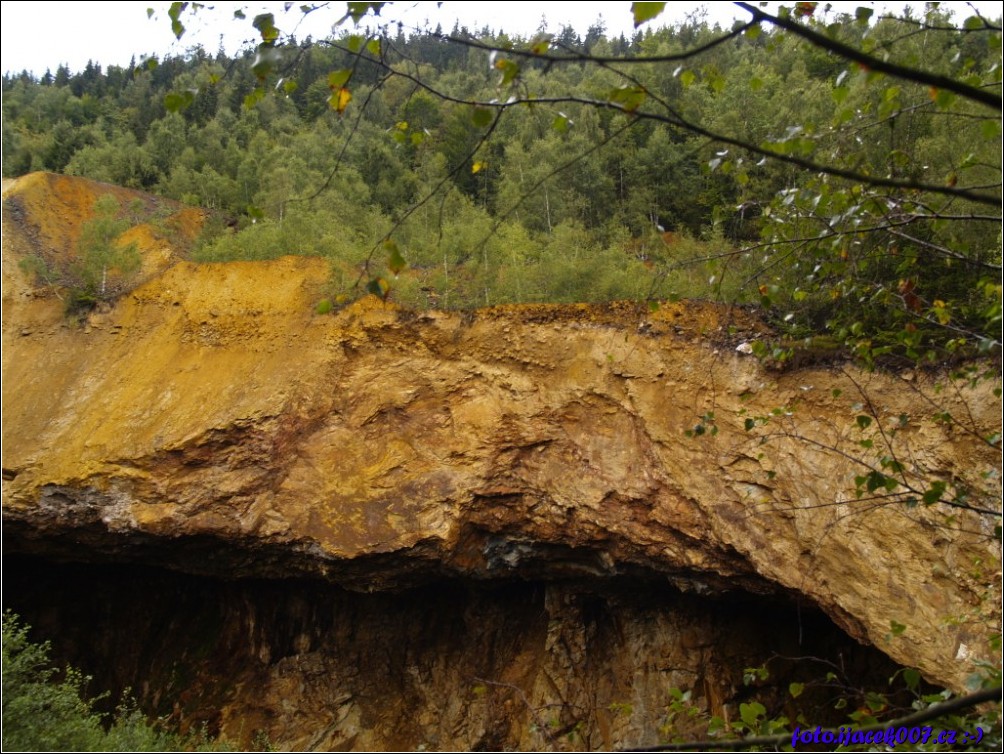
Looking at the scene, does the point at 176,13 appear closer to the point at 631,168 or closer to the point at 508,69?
the point at 508,69

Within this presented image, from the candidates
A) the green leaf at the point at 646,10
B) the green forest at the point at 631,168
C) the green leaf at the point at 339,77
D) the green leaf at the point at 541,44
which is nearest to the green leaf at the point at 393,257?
the green forest at the point at 631,168

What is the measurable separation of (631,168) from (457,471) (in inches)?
427

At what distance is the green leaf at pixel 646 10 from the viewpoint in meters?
2.01

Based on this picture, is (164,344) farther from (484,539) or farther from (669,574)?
(669,574)

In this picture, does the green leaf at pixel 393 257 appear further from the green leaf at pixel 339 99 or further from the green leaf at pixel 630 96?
the green leaf at pixel 630 96

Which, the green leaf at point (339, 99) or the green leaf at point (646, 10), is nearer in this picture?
the green leaf at point (646, 10)

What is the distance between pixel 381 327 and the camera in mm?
10805

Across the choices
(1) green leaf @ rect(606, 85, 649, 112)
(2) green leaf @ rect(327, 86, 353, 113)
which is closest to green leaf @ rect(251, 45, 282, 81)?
(2) green leaf @ rect(327, 86, 353, 113)

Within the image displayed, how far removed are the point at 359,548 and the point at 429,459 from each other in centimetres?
142

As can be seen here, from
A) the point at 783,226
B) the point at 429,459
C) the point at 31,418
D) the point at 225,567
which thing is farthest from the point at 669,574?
the point at 31,418

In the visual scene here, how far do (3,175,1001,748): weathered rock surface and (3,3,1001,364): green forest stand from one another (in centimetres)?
96

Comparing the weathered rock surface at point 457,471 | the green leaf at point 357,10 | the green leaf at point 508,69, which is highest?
the green leaf at point 357,10

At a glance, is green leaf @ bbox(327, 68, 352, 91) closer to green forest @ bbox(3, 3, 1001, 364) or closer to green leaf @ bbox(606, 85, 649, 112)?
green forest @ bbox(3, 3, 1001, 364)

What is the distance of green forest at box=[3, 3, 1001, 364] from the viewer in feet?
7.43
